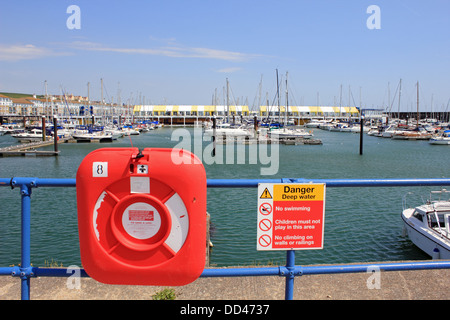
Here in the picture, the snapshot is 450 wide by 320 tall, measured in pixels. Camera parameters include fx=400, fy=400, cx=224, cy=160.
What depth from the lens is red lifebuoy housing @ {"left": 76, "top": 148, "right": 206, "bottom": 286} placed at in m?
2.45

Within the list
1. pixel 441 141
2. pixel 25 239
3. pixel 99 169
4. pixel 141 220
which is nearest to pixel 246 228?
pixel 25 239

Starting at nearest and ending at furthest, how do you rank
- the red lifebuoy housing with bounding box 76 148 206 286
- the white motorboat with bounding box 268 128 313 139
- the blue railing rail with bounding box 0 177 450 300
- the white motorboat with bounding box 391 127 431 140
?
the red lifebuoy housing with bounding box 76 148 206 286
the blue railing rail with bounding box 0 177 450 300
the white motorboat with bounding box 268 128 313 139
the white motorboat with bounding box 391 127 431 140

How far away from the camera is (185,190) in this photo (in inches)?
96.2

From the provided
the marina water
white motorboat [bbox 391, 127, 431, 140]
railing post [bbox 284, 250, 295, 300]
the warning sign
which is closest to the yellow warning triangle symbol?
the warning sign

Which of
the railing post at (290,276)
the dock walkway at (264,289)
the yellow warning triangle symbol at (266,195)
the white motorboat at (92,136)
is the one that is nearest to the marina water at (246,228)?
the dock walkway at (264,289)

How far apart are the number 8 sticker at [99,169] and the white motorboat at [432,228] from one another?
489 inches

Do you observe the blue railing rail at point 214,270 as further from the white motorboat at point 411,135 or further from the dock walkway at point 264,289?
the white motorboat at point 411,135

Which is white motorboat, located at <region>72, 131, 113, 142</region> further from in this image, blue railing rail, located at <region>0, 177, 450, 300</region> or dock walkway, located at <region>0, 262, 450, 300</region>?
blue railing rail, located at <region>0, 177, 450, 300</region>

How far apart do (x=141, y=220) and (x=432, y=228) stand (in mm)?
13283

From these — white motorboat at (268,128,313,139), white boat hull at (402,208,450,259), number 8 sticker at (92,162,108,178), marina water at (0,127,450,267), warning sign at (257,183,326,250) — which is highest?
number 8 sticker at (92,162,108,178)

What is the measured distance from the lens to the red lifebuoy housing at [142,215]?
2.45 m

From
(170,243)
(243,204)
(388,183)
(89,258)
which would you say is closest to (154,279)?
(170,243)
